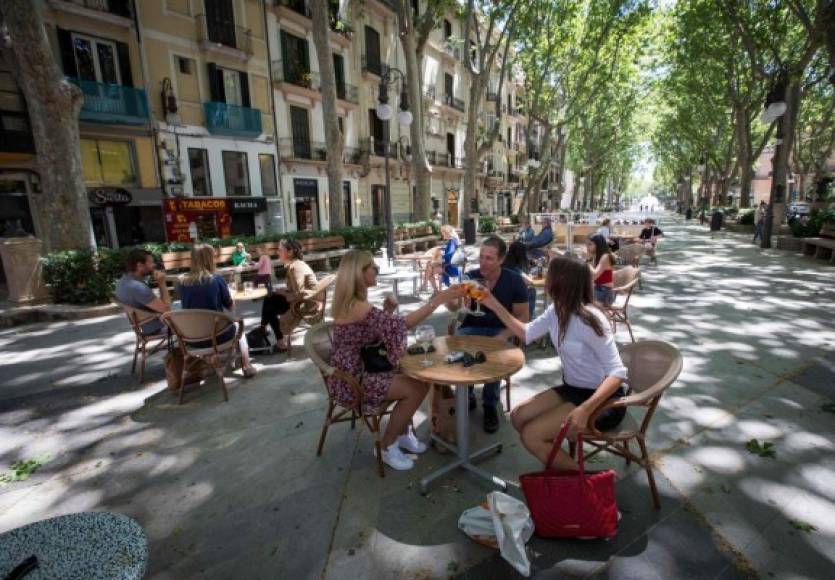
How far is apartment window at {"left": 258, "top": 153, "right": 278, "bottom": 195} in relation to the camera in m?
19.0

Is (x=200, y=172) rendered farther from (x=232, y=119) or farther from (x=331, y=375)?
(x=331, y=375)

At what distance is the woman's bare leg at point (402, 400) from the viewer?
289 cm

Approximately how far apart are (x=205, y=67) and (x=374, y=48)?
10.3 metres

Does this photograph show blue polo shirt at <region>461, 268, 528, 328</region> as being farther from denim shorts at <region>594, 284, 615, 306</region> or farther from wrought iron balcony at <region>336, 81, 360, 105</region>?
wrought iron balcony at <region>336, 81, 360, 105</region>

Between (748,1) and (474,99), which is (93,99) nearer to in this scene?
(474,99)

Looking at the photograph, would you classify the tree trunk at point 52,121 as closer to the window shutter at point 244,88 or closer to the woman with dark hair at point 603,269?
the woman with dark hair at point 603,269

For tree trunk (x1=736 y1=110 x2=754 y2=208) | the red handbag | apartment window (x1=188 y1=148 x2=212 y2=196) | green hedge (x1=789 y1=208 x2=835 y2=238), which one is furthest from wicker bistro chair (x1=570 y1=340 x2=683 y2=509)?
tree trunk (x1=736 y1=110 x2=754 y2=208)

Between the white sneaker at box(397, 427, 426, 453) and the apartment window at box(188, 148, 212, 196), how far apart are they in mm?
16939

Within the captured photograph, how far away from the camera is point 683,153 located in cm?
3988

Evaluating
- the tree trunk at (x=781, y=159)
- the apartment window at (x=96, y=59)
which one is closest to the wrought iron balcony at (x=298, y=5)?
the apartment window at (x=96, y=59)

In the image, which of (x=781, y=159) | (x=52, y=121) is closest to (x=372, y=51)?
(x=52, y=121)

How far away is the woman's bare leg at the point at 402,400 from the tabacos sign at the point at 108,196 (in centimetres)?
1571

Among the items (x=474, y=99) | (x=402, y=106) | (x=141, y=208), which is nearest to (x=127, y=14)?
(x=141, y=208)

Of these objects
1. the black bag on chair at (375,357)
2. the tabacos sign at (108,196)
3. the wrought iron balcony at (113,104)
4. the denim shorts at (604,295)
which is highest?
the wrought iron balcony at (113,104)
